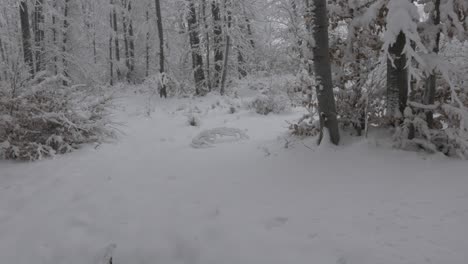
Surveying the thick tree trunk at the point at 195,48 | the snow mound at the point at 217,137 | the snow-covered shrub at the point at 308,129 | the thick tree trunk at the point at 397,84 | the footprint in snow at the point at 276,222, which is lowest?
the footprint in snow at the point at 276,222

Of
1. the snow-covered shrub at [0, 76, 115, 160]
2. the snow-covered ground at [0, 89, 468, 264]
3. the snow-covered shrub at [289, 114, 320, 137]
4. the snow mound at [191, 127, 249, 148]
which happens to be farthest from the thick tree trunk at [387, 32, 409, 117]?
the snow-covered shrub at [0, 76, 115, 160]

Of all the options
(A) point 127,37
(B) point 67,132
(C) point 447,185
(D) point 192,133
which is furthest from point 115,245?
(A) point 127,37

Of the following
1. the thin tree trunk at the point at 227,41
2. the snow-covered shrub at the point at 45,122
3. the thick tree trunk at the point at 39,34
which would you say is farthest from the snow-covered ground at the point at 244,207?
the thick tree trunk at the point at 39,34

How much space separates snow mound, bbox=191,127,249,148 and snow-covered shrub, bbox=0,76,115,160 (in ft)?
5.32

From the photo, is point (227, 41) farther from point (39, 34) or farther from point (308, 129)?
point (39, 34)

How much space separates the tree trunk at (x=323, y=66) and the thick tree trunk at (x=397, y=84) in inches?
24.3

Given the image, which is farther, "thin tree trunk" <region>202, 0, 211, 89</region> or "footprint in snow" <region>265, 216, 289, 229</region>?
"thin tree trunk" <region>202, 0, 211, 89</region>

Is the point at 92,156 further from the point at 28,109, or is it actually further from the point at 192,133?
the point at 192,133

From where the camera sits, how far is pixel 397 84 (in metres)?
3.77

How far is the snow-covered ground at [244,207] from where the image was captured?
236cm

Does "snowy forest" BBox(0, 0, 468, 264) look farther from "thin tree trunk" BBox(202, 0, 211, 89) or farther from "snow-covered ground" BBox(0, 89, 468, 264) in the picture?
"thin tree trunk" BBox(202, 0, 211, 89)

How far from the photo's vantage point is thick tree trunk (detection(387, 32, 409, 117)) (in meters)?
3.73

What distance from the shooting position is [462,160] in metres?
3.30

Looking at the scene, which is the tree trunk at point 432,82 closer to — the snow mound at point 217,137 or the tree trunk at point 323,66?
the tree trunk at point 323,66
